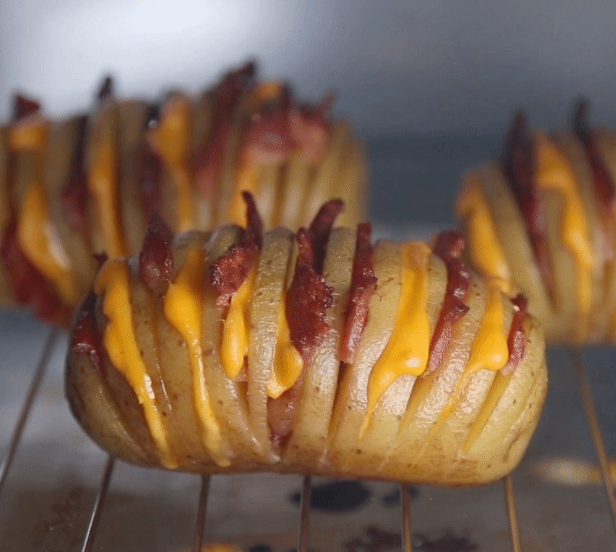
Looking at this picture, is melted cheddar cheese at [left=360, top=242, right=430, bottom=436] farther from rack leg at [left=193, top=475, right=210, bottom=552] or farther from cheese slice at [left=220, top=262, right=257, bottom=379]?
rack leg at [left=193, top=475, right=210, bottom=552]

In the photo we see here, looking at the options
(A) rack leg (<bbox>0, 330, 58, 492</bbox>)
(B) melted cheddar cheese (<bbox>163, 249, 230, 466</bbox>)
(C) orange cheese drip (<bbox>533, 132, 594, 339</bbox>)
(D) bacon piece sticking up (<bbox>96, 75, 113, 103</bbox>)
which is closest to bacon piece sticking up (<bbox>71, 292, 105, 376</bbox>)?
(B) melted cheddar cheese (<bbox>163, 249, 230, 466</bbox>)

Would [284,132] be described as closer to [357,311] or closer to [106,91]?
[106,91]

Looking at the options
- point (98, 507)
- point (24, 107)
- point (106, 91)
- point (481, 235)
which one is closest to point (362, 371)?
point (98, 507)

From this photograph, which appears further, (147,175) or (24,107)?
(24,107)

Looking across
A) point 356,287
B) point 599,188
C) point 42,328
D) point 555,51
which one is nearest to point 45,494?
point 42,328

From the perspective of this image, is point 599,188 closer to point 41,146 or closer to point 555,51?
point 555,51

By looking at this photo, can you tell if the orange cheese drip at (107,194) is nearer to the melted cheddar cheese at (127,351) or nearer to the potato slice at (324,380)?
the melted cheddar cheese at (127,351)
